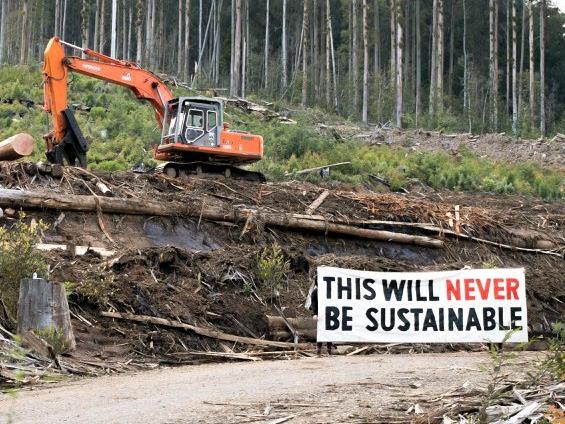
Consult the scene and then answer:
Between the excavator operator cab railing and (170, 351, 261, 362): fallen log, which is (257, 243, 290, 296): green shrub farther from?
the excavator operator cab railing

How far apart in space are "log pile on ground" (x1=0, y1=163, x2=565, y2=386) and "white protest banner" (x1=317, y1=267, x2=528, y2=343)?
1.95 ft

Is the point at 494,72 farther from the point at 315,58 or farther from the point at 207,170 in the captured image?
the point at 207,170

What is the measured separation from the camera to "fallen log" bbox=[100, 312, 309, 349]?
1454 cm

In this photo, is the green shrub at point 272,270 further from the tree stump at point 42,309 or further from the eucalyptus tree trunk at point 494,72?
the eucalyptus tree trunk at point 494,72

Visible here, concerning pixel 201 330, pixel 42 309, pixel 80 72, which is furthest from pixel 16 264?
pixel 80 72

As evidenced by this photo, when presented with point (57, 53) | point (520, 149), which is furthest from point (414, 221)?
point (520, 149)

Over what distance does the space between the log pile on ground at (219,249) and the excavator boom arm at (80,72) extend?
6.67ft

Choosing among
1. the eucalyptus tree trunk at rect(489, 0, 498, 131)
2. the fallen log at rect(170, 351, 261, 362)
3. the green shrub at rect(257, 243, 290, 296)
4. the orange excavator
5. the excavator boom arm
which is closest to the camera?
the fallen log at rect(170, 351, 261, 362)

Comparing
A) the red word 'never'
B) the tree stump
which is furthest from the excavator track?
the tree stump

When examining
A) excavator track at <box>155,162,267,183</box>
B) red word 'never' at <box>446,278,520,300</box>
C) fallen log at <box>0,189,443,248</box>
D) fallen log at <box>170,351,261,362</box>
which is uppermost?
excavator track at <box>155,162,267,183</box>

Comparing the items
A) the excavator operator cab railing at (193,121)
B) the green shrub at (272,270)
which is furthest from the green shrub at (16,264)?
the excavator operator cab railing at (193,121)

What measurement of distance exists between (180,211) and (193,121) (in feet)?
17.2

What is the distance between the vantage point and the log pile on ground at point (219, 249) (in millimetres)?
14602

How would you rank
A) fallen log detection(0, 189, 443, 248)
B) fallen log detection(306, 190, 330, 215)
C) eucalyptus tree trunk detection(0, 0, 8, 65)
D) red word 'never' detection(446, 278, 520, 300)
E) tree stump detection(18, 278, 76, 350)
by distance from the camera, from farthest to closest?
1. eucalyptus tree trunk detection(0, 0, 8, 65)
2. fallen log detection(306, 190, 330, 215)
3. fallen log detection(0, 189, 443, 248)
4. red word 'never' detection(446, 278, 520, 300)
5. tree stump detection(18, 278, 76, 350)
